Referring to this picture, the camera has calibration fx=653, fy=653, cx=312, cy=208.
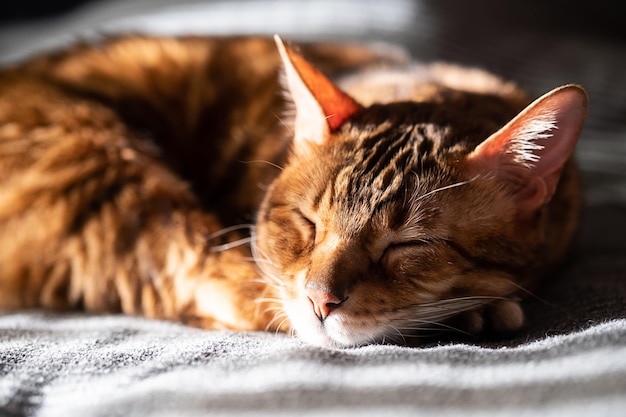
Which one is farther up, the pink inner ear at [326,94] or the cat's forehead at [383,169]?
the pink inner ear at [326,94]

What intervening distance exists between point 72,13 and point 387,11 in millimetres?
1486

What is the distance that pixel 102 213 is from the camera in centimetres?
135

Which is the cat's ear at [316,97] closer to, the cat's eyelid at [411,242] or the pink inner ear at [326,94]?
the pink inner ear at [326,94]

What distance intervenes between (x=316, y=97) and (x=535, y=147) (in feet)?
1.26

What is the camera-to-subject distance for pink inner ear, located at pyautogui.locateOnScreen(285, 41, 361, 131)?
1166mm

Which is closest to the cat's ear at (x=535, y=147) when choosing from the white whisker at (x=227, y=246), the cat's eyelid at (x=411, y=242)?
the cat's eyelid at (x=411, y=242)

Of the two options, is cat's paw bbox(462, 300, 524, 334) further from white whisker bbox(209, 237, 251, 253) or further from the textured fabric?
white whisker bbox(209, 237, 251, 253)

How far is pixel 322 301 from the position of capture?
3.22ft

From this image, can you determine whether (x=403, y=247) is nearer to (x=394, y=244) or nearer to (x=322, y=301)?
(x=394, y=244)

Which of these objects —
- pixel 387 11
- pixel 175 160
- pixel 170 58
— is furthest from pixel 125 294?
pixel 387 11

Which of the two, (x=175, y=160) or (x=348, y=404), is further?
(x=175, y=160)

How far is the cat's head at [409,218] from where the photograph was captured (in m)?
1.00

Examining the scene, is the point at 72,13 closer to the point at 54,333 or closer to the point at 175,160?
the point at 175,160

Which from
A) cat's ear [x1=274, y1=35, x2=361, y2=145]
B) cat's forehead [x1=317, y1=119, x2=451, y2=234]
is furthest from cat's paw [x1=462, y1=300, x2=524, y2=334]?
cat's ear [x1=274, y1=35, x2=361, y2=145]
